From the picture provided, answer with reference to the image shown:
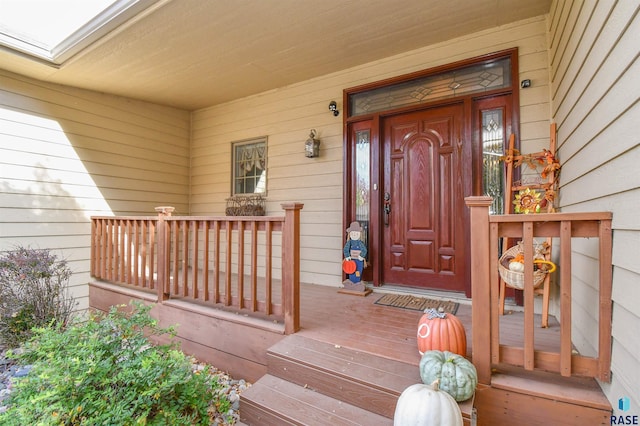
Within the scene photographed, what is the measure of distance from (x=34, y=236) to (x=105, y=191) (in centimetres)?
95

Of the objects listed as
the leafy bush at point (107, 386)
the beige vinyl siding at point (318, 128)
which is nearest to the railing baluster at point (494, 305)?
the leafy bush at point (107, 386)

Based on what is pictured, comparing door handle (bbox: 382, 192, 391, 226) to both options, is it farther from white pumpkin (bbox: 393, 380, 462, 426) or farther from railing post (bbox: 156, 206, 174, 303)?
railing post (bbox: 156, 206, 174, 303)

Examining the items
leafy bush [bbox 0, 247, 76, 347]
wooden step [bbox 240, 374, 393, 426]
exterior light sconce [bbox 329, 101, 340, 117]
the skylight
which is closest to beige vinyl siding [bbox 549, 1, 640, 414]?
A: wooden step [bbox 240, 374, 393, 426]

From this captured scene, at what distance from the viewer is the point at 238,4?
8.00 feet

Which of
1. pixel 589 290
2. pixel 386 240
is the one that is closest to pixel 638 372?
pixel 589 290

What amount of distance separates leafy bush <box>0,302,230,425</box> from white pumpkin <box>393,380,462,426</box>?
110cm

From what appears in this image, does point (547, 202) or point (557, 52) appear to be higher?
point (557, 52)

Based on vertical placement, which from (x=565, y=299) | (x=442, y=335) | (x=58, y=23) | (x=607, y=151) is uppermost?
(x=58, y=23)

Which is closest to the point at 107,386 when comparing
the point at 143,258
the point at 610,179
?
the point at 143,258

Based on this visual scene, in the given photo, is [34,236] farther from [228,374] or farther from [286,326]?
[286,326]

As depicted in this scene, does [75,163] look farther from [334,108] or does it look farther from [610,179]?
[610,179]

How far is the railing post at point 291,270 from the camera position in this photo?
2135mm

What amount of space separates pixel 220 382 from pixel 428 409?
1.73 metres

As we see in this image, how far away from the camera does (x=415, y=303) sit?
110 inches
